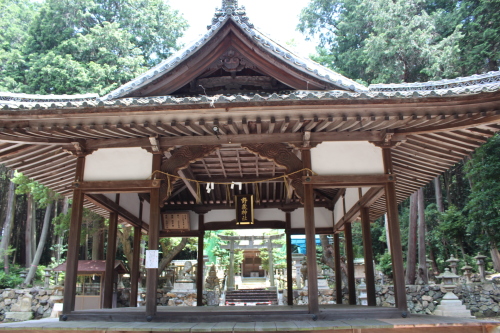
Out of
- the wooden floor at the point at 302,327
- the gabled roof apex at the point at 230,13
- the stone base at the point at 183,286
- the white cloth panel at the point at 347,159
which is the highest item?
the gabled roof apex at the point at 230,13

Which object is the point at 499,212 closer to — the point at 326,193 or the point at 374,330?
the point at 326,193

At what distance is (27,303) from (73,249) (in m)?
14.5

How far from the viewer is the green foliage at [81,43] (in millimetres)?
24516

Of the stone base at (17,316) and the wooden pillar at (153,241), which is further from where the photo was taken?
the stone base at (17,316)

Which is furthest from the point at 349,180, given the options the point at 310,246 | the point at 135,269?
the point at 135,269

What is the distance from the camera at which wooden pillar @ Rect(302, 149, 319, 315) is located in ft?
19.5

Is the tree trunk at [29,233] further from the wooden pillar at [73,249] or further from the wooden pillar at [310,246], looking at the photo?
the wooden pillar at [310,246]

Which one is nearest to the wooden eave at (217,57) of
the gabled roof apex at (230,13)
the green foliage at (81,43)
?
the gabled roof apex at (230,13)

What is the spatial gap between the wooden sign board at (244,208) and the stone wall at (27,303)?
11354mm

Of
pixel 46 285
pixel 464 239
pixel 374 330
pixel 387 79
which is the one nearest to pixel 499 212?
pixel 464 239

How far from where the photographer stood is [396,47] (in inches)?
867

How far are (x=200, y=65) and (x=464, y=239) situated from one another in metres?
16.9

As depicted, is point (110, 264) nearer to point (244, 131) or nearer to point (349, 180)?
point (244, 131)

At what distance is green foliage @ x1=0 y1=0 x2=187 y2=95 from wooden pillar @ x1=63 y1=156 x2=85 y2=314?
18.5 meters
